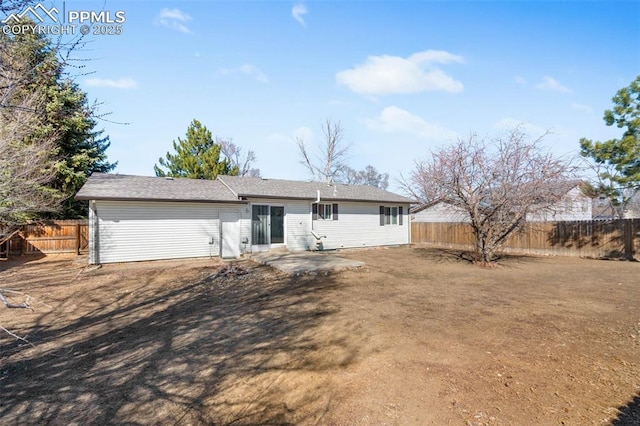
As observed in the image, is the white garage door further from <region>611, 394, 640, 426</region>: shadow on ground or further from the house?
<region>611, 394, 640, 426</region>: shadow on ground

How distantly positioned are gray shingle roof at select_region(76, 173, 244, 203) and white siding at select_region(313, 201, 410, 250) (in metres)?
4.95

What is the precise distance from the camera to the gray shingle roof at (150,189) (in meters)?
11.1

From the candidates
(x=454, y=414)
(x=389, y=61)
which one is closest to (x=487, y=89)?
(x=389, y=61)

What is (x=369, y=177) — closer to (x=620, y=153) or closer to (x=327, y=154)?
(x=327, y=154)

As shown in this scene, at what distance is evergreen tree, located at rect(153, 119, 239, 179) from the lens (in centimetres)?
2059

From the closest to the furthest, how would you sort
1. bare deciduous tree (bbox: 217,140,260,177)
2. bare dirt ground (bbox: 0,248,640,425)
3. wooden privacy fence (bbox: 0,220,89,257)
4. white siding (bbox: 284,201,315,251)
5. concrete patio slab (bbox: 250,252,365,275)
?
1. bare dirt ground (bbox: 0,248,640,425)
2. concrete patio slab (bbox: 250,252,365,275)
3. wooden privacy fence (bbox: 0,220,89,257)
4. white siding (bbox: 284,201,315,251)
5. bare deciduous tree (bbox: 217,140,260,177)

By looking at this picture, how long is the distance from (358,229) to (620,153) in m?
11.2

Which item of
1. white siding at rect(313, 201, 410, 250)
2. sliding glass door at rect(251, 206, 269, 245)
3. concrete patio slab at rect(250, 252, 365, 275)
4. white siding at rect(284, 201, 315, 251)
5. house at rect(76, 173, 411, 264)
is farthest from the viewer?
white siding at rect(313, 201, 410, 250)

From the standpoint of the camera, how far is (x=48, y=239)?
46.5ft

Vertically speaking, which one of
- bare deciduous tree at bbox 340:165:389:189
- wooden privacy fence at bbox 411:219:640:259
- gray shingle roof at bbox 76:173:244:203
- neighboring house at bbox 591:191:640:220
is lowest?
wooden privacy fence at bbox 411:219:640:259

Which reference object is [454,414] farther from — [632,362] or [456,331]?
[632,362]

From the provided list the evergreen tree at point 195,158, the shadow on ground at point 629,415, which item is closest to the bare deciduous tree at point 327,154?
the evergreen tree at point 195,158

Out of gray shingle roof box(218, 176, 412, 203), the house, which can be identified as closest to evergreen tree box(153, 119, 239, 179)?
gray shingle roof box(218, 176, 412, 203)

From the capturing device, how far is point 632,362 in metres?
3.73
